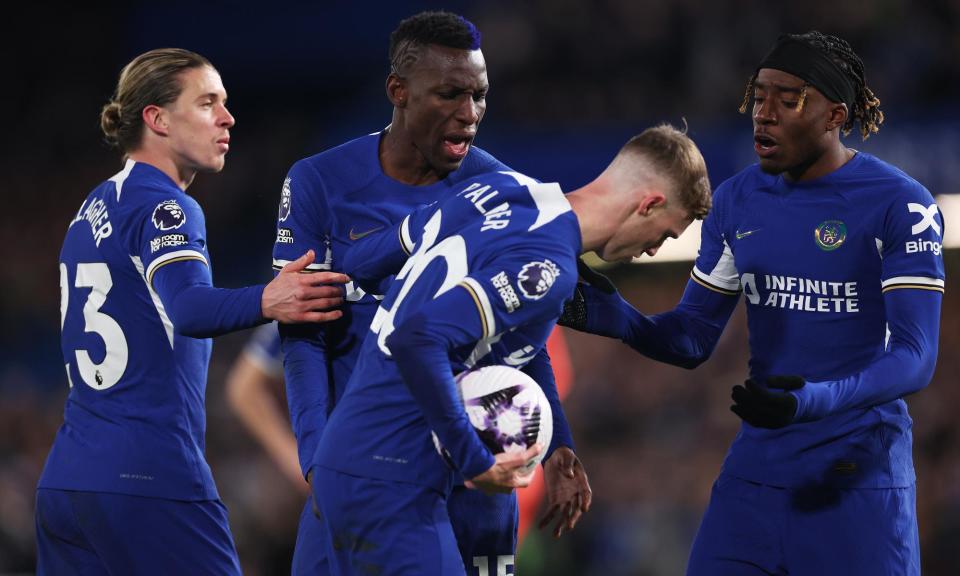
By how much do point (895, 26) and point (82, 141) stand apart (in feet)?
31.0

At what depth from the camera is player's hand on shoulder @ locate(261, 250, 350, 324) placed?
3959 mm

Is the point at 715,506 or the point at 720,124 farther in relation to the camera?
the point at 720,124

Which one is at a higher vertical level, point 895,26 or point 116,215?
A: point 895,26

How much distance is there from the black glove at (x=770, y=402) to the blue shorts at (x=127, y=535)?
5.96 ft

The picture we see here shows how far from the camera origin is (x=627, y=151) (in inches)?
148

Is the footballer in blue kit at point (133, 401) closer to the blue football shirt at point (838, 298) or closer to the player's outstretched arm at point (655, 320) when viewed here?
the player's outstretched arm at point (655, 320)

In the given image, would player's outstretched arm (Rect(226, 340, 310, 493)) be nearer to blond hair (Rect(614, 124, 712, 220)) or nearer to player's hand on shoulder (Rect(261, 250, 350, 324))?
player's hand on shoulder (Rect(261, 250, 350, 324))

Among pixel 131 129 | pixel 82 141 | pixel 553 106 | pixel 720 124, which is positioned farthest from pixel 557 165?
pixel 131 129

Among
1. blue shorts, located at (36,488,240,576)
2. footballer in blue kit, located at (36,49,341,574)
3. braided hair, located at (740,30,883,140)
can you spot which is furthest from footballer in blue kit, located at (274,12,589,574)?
braided hair, located at (740,30,883,140)

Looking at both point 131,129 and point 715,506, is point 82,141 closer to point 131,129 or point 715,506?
point 131,129

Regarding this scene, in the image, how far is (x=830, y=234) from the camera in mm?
4266

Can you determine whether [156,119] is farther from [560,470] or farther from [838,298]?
[838,298]

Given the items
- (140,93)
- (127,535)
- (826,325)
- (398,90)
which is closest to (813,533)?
(826,325)

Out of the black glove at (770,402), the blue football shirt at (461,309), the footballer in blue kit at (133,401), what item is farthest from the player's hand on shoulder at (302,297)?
the black glove at (770,402)
